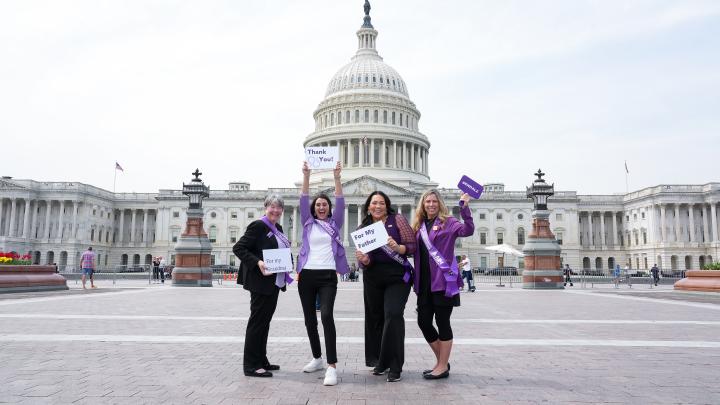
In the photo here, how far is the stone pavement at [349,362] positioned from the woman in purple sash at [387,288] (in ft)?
0.92

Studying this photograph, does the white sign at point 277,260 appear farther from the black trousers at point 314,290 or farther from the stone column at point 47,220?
the stone column at point 47,220

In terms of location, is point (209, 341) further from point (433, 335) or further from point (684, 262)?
point (684, 262)

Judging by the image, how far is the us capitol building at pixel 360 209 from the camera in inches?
3228

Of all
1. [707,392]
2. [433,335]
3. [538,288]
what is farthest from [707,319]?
[538,288]

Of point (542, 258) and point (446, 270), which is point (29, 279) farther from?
point (542, 258)

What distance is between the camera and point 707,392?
557 cm

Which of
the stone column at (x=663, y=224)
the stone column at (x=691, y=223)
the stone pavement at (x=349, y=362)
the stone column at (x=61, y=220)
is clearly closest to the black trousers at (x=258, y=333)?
the stone pavement at (x=349, y=362)

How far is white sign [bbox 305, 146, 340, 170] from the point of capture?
7707 mm

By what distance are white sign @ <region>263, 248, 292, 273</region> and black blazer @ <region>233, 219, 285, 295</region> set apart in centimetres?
15

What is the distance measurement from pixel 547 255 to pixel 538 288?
2173 mm

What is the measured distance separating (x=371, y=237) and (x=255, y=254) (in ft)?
5.64

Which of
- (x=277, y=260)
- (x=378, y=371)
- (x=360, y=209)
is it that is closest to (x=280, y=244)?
(x=277, y=260)

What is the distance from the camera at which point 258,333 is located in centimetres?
652


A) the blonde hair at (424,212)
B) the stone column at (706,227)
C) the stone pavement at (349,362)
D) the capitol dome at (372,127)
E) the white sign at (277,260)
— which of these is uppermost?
the capitol dome at (372,127)
